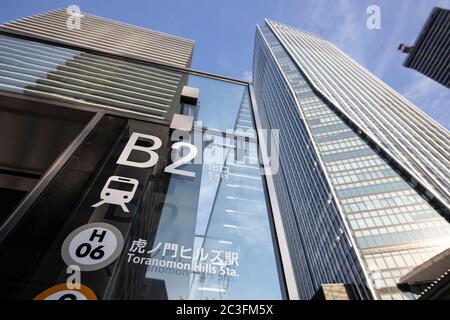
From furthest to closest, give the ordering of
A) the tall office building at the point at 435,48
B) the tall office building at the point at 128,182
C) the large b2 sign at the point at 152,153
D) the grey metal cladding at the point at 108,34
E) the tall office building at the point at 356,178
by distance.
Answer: the tall office building at the point at 435,48
the tall office building at the point at 356,178
the grey metal cladding at the point at 108,34
the large b2 sign at the point at 152,153
the tall office building at the point at 128,182

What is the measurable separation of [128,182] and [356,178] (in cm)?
4977

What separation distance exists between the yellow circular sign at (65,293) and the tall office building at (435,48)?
3654 inches

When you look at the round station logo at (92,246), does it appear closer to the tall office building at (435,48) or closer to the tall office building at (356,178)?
the tall office building at (356,178)

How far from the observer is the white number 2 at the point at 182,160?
8.63 ft

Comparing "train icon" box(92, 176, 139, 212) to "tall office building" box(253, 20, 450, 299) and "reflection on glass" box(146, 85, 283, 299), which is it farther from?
"tall office building" box(253, 20, 450, 299)

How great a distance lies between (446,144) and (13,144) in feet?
229

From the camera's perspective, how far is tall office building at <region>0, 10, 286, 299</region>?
5.68ft

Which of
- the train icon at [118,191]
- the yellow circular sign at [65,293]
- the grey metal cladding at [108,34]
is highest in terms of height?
the grey metal cladding at [108,34]

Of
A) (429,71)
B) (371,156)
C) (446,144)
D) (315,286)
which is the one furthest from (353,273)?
(429,71)

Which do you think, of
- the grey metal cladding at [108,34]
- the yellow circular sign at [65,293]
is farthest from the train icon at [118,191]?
the grey metal cladding at [108,34]

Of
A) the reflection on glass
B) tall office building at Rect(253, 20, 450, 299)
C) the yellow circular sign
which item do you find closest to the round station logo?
the yellow circular sign

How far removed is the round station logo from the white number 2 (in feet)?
2.74

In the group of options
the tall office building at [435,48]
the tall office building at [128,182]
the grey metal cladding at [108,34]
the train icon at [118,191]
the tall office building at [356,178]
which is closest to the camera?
the tall office building at [128,182]

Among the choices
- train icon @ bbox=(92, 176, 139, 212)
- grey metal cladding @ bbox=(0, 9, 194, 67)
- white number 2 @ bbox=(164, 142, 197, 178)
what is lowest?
train icon @ bbox=(92, 176, 139, 212)
